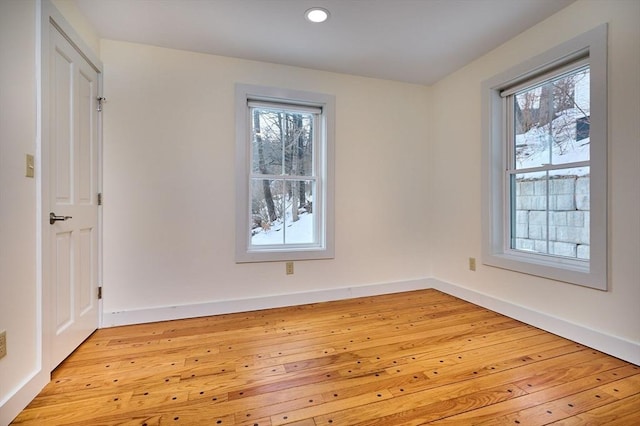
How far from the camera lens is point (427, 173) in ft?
11.5

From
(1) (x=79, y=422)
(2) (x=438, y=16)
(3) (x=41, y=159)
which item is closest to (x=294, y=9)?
(2) (x=438, y=16)

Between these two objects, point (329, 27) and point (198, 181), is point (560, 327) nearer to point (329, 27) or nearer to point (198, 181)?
point (329, 27)

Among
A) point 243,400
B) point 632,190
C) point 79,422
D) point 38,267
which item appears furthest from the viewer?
point 632,190

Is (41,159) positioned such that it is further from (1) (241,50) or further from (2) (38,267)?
(1) (241,50)

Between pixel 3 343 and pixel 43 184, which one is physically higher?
pixel 43 184

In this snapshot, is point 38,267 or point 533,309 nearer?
point 38,267

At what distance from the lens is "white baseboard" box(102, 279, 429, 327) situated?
248cm

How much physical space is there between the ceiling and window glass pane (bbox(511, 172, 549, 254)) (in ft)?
3.97

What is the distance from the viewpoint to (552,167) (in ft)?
7.79

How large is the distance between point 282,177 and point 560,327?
101 inches

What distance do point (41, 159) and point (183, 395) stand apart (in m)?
1.45

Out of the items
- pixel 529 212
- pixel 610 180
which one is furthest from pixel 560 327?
pixel 610 180

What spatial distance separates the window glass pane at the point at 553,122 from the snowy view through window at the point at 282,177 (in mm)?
1899

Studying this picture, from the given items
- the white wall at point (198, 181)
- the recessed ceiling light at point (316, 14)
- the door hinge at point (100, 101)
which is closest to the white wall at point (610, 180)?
the white wall at point (198, 181)
